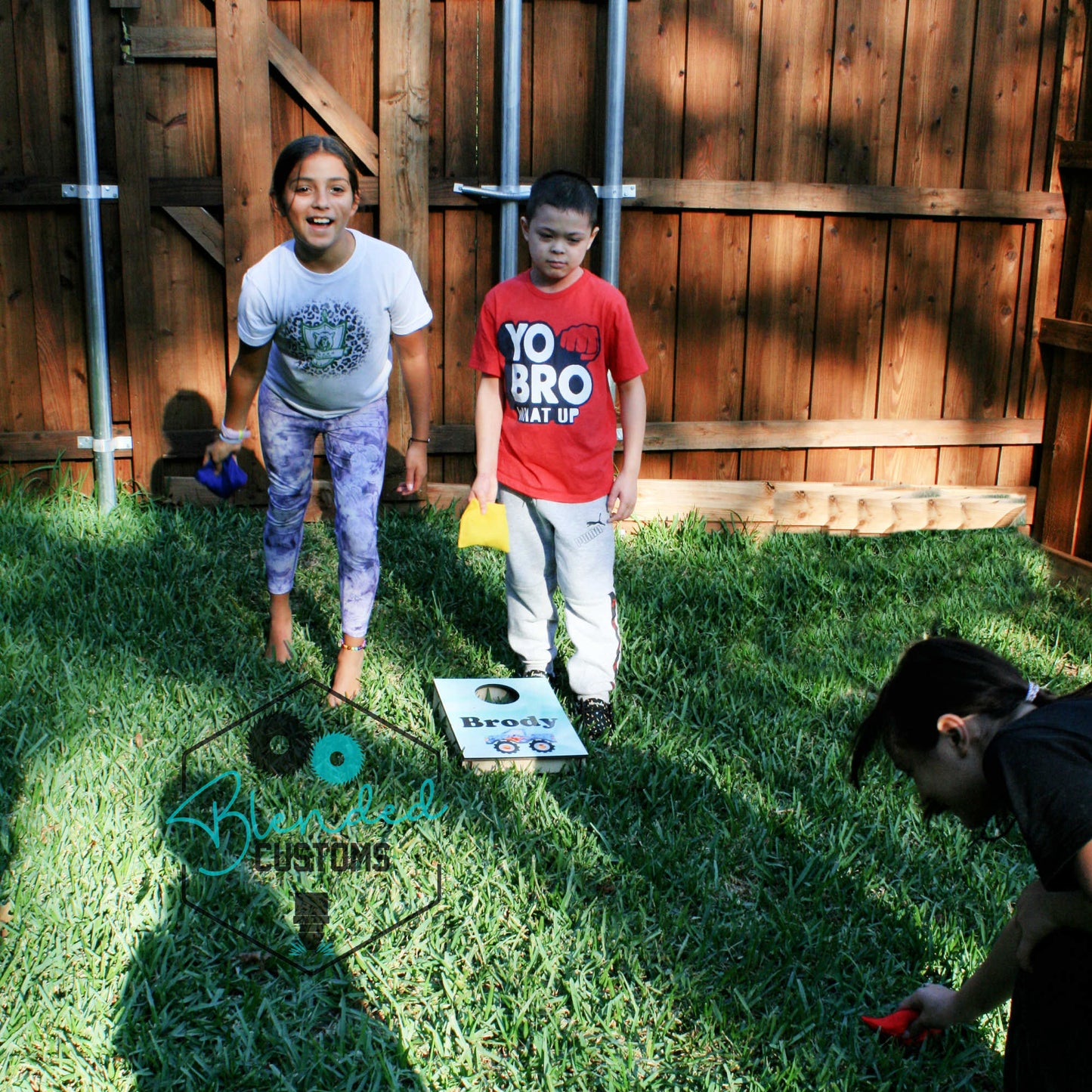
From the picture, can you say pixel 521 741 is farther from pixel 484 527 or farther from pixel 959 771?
pixel 959 771

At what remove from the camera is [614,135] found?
16.8 feet

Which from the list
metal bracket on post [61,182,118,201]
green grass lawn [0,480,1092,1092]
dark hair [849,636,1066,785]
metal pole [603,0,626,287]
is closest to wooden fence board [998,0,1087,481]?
green grass lawn [0,480,1092,1092]

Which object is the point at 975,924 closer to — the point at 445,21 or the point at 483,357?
the point at 483,357

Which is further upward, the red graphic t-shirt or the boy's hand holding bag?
the red graphic t-shirt

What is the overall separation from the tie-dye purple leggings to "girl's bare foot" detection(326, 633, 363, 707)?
36 mm

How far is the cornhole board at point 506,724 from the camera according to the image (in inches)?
131

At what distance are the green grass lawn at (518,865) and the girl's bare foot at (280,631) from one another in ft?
0.27

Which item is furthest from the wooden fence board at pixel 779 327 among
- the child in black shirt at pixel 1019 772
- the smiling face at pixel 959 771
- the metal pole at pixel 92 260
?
the smiling face at pixel 959 771

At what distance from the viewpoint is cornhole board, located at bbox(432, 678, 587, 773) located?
3334 millimetres

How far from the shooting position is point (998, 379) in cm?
587

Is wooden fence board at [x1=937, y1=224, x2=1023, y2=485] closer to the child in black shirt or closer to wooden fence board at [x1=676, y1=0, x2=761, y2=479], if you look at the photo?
wooden fence board at [x1=676, y1=0, x2=761, y2=479]

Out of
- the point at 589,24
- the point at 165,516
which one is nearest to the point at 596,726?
the point at 165,516

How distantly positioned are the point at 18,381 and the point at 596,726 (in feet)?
10.2

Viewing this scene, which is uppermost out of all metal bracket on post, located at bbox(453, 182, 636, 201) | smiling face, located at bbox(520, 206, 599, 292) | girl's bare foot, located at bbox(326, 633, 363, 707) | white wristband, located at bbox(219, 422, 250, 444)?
metal bracket on post, located at bbox(453, 182, 636, 201)
